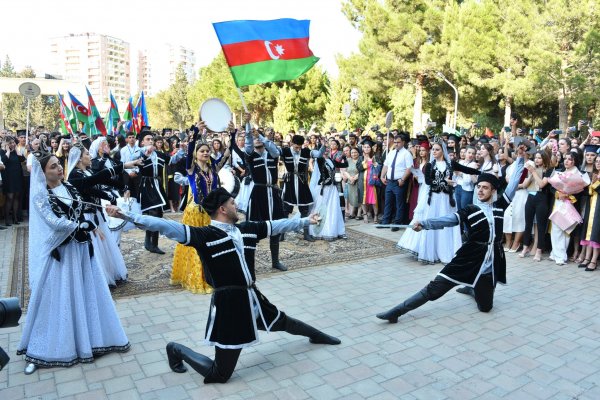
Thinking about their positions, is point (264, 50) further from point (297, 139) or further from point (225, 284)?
point (225, 284)

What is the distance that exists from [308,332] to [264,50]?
12.5 feet

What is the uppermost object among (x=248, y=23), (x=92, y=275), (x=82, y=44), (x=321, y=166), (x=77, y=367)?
(x=82, y=44)

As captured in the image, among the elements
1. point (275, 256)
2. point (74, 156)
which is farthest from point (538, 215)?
point (74, 156)

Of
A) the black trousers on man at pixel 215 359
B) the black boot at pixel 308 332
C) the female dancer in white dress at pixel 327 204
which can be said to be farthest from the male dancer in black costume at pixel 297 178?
the black trousers on man at pixel 215 359

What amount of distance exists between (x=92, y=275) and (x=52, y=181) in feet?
3.09

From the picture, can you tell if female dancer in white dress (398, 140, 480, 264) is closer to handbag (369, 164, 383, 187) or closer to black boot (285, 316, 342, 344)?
handbag (369, 164, 383, 187)

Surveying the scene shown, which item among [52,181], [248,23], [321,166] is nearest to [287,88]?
[321,166]

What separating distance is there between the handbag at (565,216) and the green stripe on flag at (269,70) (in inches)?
194

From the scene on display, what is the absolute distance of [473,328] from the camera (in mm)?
5586

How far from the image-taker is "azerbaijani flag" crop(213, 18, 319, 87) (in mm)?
6477

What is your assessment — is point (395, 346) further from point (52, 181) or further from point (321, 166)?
point (321, 166)

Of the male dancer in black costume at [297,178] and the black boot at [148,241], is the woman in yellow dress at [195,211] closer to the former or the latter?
the black boot at [148,241]

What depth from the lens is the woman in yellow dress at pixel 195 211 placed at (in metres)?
Result: 6.65

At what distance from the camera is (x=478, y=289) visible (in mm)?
5945
